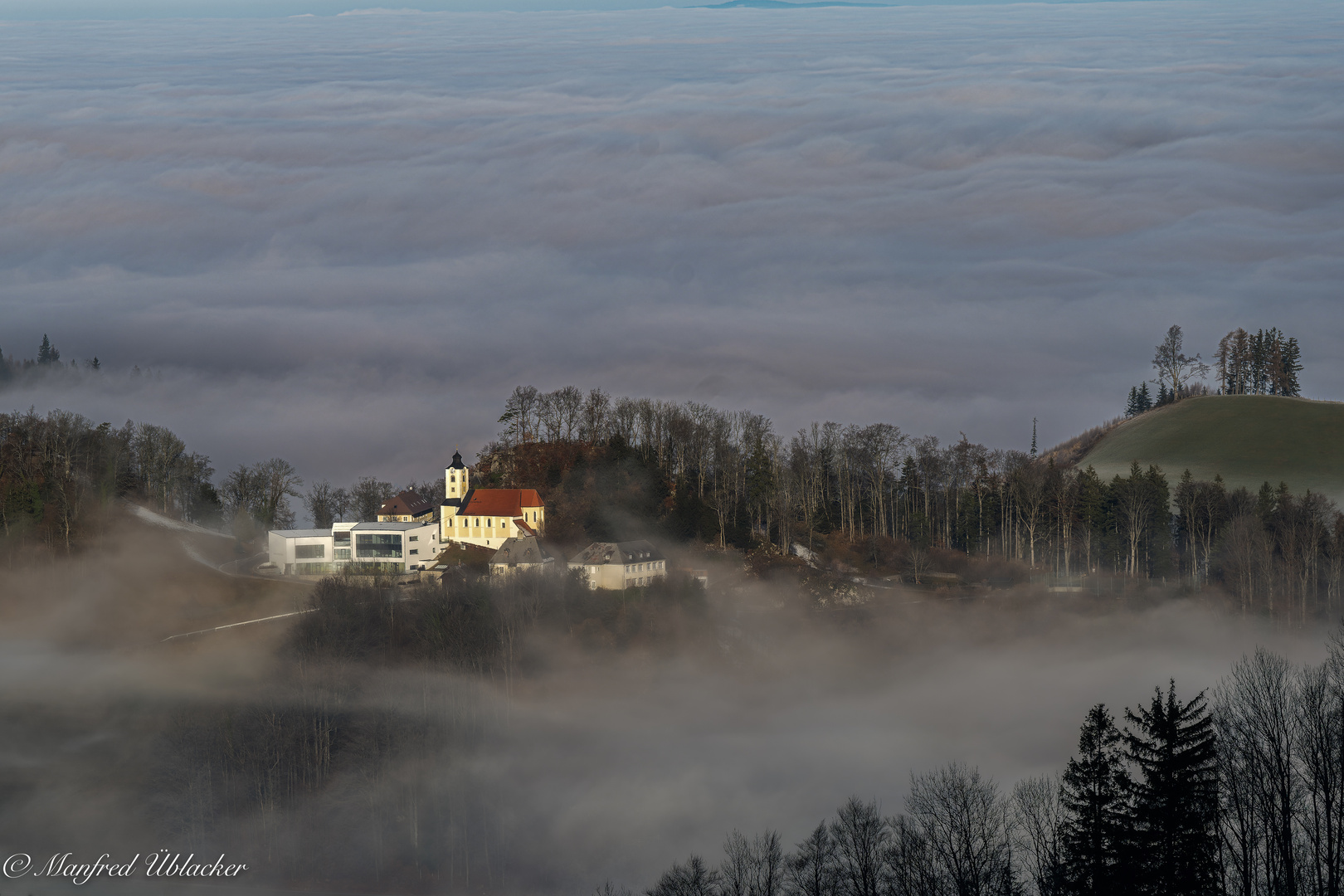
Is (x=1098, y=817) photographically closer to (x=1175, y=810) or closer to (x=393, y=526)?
(x=1175, y=810)

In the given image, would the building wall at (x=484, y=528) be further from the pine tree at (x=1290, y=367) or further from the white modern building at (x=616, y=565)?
the pine tree at (x=1290, y=367)

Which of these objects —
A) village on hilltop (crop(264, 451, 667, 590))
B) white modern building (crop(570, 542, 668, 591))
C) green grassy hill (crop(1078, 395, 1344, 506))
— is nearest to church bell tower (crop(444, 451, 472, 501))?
village on hilltop (crop(264, 451, 667, 590))

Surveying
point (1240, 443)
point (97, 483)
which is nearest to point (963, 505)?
point (1240, 443)

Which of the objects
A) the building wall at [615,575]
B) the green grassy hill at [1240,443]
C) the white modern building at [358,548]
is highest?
the green grassy hill at [1240,443]

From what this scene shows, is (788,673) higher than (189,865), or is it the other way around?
(788,673)

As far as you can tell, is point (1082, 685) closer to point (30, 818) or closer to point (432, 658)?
point (432, 658)

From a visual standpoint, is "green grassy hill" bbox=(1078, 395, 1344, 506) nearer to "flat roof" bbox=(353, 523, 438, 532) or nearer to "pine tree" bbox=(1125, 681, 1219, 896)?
"flat roof" bbox=(353, 523, 438, 532)

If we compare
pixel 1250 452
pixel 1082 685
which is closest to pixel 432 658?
pixel 1082 685

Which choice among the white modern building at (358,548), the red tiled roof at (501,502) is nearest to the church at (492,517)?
the red tiled roof at (501,502)
